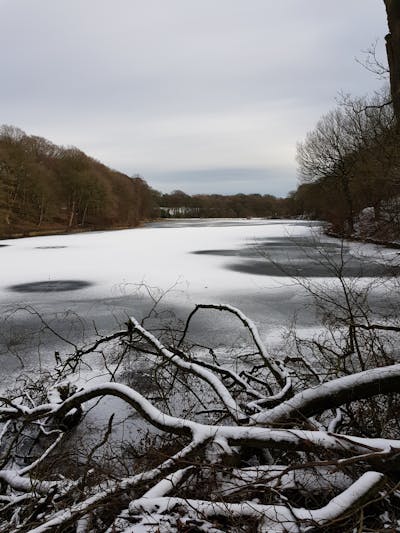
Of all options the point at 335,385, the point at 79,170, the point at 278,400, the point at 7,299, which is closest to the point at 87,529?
the point at 335,385

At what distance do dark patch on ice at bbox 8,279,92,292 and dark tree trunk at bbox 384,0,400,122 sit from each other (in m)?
9.62

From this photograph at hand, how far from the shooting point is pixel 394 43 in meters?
4.03

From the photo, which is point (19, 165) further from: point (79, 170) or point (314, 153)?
point (314, 153)

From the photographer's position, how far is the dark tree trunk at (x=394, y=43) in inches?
157

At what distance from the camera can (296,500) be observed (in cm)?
195

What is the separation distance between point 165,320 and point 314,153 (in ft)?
99.0

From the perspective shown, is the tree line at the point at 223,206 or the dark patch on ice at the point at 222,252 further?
the tree line at the point at 223,206

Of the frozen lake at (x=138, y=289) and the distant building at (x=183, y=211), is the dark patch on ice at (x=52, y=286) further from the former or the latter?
the distant building at (x=183, y=211)

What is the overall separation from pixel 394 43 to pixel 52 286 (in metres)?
10.7

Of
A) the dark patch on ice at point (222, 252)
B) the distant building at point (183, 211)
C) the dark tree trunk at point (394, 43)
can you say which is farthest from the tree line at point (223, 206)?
the dark tree trunk at point (394, 43)

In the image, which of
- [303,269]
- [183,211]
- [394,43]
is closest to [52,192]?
[303,269]

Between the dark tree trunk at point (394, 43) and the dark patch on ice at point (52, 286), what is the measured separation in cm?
962

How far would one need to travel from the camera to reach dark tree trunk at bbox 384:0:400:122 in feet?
13.1

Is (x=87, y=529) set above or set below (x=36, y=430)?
above
